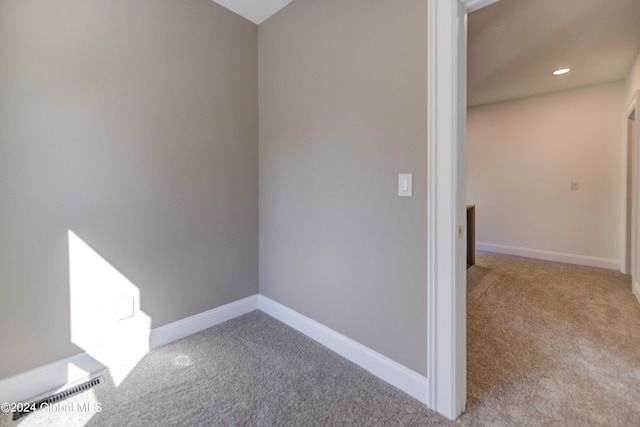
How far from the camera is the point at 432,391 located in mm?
1377

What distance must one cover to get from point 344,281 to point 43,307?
1.73m

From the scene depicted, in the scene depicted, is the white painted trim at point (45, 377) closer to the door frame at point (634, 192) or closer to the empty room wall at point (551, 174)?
the door frame at point (634, 192)

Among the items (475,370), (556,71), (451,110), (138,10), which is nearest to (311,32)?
(138,10)

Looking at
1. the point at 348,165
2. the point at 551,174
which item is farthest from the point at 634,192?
the point at 348,165

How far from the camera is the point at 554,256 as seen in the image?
4.15m

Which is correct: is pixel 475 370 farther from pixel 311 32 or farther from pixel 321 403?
pixel 311 32

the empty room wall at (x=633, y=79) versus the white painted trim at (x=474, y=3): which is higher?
the empty room wall at (x=633, y=79)

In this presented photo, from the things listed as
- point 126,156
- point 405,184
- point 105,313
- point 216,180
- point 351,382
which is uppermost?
point 126,156

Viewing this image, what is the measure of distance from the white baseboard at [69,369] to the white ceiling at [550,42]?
3.29 meters

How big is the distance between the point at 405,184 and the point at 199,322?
1.86m

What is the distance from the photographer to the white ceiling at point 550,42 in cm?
212

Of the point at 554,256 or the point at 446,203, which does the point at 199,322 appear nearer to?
the point at 446,203

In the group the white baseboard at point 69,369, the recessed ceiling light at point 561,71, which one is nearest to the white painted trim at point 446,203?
the white baseboard at point 69,369

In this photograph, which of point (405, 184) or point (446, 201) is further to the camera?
point (405, 184)
